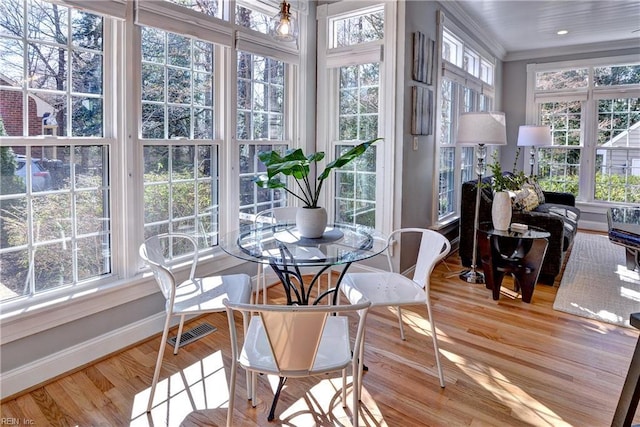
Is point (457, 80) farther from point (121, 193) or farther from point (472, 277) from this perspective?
point (121, 193)

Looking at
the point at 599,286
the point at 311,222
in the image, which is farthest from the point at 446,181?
the point at 311,222

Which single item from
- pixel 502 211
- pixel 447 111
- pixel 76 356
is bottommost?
pixel 76 356

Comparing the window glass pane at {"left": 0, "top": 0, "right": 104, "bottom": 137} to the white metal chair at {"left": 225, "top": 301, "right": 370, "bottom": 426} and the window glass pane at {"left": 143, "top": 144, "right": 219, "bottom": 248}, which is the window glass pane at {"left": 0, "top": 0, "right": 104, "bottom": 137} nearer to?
the window glass pane at {"left": 143, "top": 144, "right": 219, "bottom": 248}

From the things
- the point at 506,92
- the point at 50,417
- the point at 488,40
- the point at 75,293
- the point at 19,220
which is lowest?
the point at 50,417

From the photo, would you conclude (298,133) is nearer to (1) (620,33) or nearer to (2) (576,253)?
(2) (576,253)

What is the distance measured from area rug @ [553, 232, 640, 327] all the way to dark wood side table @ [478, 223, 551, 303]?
0.30 m

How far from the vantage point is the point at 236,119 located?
10.2ft

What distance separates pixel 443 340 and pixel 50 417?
7.23 feet

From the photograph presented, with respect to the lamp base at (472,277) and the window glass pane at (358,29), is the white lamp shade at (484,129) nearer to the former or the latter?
the window glass pane at (358,29)

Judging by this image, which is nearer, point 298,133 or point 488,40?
point 298,133

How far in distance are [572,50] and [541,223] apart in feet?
13.4

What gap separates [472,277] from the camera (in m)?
3.78

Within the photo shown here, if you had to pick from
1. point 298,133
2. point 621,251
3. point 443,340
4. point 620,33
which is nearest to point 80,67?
point 298,133

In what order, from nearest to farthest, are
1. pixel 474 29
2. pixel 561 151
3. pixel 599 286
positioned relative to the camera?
pixel 599 286 → pixel 474 29 → pixel 561 151
